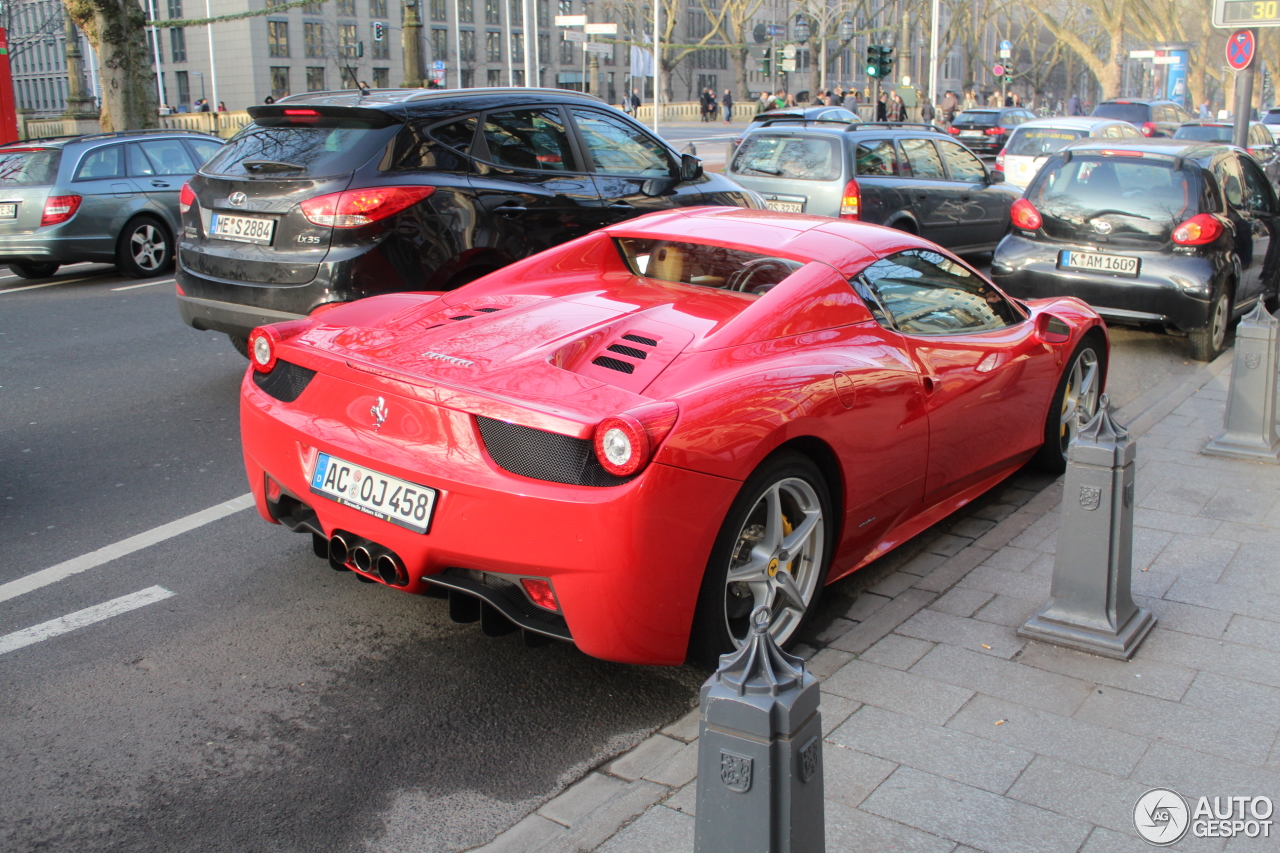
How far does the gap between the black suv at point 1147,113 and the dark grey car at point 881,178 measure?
21686mm

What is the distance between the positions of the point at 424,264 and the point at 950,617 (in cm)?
356

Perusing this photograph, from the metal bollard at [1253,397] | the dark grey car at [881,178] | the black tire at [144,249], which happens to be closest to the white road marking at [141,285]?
the black tire at [144,249]

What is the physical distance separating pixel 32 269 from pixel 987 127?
27248 millimetres

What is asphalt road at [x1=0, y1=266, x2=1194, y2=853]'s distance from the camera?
296cm

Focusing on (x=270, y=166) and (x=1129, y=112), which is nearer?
(x=270, y=166)

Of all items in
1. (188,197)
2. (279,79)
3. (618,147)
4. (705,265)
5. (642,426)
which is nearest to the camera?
(642,426)

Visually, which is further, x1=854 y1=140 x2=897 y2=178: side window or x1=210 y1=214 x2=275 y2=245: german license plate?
x1=854 y1=140 x2=897 y2=178: side window

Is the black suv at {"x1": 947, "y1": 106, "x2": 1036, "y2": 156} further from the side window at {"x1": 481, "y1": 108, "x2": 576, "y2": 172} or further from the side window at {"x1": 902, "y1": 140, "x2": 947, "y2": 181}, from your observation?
the side window at {"x1": 481, "y1": 108, "x2": 576, "y2": 172}

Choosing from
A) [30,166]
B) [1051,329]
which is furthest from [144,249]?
[1051,329]

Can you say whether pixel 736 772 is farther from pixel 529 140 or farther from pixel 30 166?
pixel 30 166

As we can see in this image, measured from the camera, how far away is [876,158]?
463 inches

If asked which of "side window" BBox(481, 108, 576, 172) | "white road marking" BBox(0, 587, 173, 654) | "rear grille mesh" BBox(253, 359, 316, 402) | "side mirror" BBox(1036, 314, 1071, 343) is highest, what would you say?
"side window" BBox(481, 108, 576, 172)

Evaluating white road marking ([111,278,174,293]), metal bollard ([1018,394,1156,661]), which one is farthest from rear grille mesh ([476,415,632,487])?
white road marking ([111,278,174,293])

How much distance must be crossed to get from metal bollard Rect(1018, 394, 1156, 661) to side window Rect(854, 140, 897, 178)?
8.07 m
